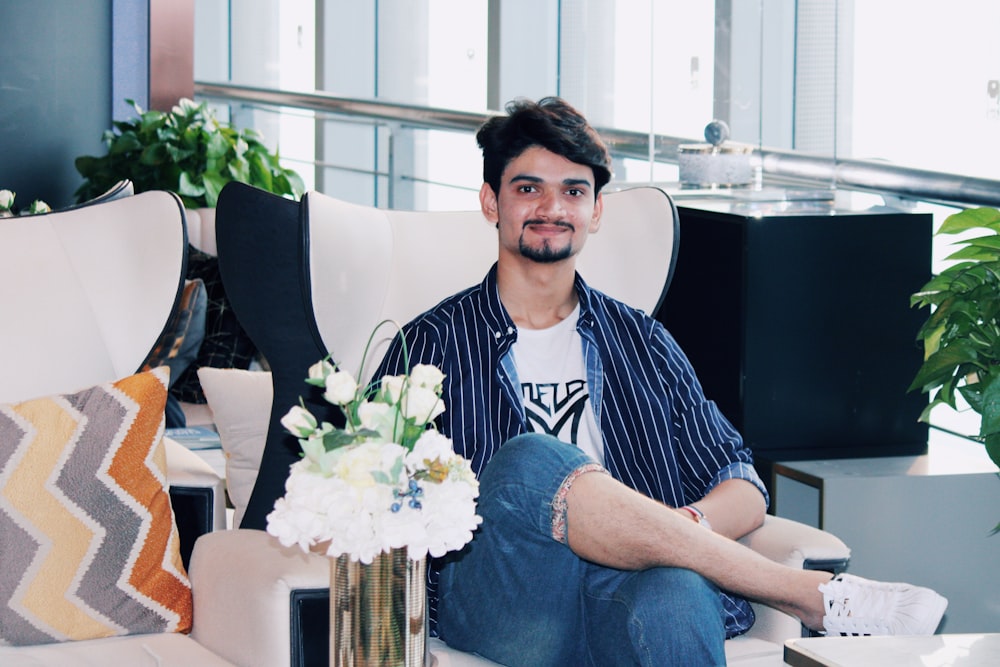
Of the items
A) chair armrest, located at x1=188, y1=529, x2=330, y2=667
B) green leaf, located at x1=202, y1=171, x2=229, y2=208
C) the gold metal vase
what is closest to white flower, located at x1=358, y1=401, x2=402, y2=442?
the gold metal vase

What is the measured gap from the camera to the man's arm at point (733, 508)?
6.80 ft

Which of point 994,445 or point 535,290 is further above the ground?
point 535,290

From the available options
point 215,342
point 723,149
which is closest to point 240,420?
point 215,342

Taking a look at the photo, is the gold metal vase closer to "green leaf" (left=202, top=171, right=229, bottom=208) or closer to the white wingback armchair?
the white wingback armchair

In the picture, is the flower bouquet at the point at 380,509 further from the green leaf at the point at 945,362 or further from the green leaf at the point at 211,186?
the green leaf at the point at 211,186

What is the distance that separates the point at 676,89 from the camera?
4316 mm

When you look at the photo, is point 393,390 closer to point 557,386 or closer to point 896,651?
point 896,651

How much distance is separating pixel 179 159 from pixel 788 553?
9.82 feet

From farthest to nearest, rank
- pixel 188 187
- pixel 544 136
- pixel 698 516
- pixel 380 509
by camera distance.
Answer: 1. pixel 188 187
2. pixel 544 136
3. pixel 698 516
4. pixel 380 509

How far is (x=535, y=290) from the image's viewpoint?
2299 millimetres

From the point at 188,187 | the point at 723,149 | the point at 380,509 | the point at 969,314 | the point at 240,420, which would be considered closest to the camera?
the point at 380,509

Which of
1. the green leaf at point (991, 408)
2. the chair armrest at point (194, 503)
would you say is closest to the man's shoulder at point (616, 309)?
the green leaf at point (991, 408)

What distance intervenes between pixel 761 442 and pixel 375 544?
1.70 metres

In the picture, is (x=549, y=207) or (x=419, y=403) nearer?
(x=419, y=403)
